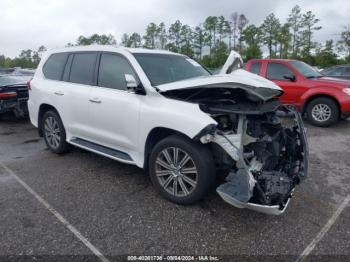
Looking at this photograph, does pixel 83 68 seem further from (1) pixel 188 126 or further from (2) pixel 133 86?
(1) pixel 188 126

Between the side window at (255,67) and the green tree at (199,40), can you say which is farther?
the green tree at (199,40)

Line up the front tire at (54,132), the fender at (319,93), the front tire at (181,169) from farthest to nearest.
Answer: the fender at (319,93) < the front tire at (54,132) < the front tire at (181,169)

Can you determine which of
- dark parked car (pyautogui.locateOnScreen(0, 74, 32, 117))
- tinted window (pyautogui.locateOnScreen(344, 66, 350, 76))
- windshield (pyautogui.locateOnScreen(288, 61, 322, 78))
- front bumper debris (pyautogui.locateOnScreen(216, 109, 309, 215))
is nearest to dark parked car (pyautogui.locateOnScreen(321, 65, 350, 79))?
tinted window (pyautogui.locateOnScreen(344, 66, 350, 76))

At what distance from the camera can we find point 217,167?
10.3ft

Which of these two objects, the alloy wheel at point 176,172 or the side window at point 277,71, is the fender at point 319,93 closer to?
the side window at point 277,71

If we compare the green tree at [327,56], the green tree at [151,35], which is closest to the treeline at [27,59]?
the green tree at [151,35]

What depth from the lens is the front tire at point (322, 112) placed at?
6.88 meters

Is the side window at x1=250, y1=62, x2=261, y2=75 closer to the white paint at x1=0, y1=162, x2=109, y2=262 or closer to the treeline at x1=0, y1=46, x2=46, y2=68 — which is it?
the white paint at x1=0, y1=162, x2=109, y2=262

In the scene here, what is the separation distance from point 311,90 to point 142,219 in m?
5.85

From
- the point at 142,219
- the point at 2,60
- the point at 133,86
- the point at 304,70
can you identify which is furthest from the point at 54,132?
the point at 2,60

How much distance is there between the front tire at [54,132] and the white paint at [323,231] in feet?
12.9

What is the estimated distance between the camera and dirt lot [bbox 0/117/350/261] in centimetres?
255

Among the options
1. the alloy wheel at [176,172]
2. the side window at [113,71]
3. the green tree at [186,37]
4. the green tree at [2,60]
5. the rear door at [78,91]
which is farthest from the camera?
the green tree at [2,60]

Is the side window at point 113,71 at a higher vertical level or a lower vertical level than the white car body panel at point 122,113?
higher
